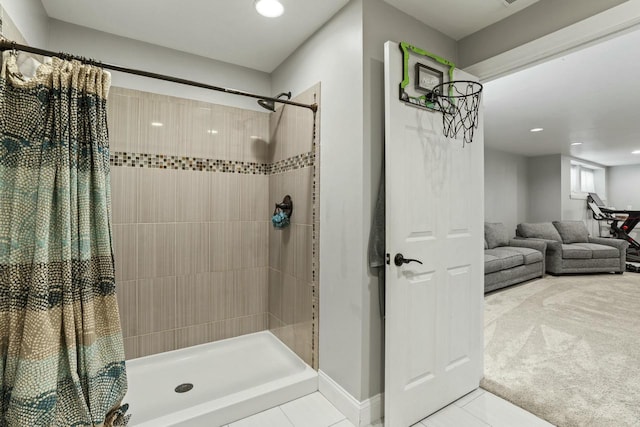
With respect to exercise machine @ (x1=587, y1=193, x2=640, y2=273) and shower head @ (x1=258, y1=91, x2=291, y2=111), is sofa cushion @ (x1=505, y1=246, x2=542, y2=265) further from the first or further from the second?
shower head @ (x1=258, y1=91, x2=291, y2=111)

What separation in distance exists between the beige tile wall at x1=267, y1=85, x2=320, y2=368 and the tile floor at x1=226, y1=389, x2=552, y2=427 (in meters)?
0.29

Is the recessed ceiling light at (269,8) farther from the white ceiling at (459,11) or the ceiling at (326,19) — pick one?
the white ceiling at (459,11)

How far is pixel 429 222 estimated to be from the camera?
70.3 inches

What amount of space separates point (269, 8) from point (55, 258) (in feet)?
5.59

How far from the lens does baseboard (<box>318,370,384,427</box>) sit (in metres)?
1.72

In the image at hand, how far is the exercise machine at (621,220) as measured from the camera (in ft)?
21.3

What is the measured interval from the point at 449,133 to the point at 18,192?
2.15 m

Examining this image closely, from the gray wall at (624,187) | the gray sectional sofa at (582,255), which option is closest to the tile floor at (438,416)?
the gray sectional sofa at (582,255)

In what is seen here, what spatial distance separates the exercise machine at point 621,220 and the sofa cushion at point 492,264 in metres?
3.64

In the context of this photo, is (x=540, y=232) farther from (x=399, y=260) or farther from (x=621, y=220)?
(x=399, y=260)

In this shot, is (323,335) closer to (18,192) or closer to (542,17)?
(18,192)

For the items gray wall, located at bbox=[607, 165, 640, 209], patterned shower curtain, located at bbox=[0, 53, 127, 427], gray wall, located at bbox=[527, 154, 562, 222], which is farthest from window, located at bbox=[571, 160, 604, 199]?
patterned shower curtain, located at bbox=[0, 53, 127, 427]

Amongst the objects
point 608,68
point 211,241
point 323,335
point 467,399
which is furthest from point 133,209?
point 608,68

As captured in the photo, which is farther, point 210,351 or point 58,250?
point 210,351
